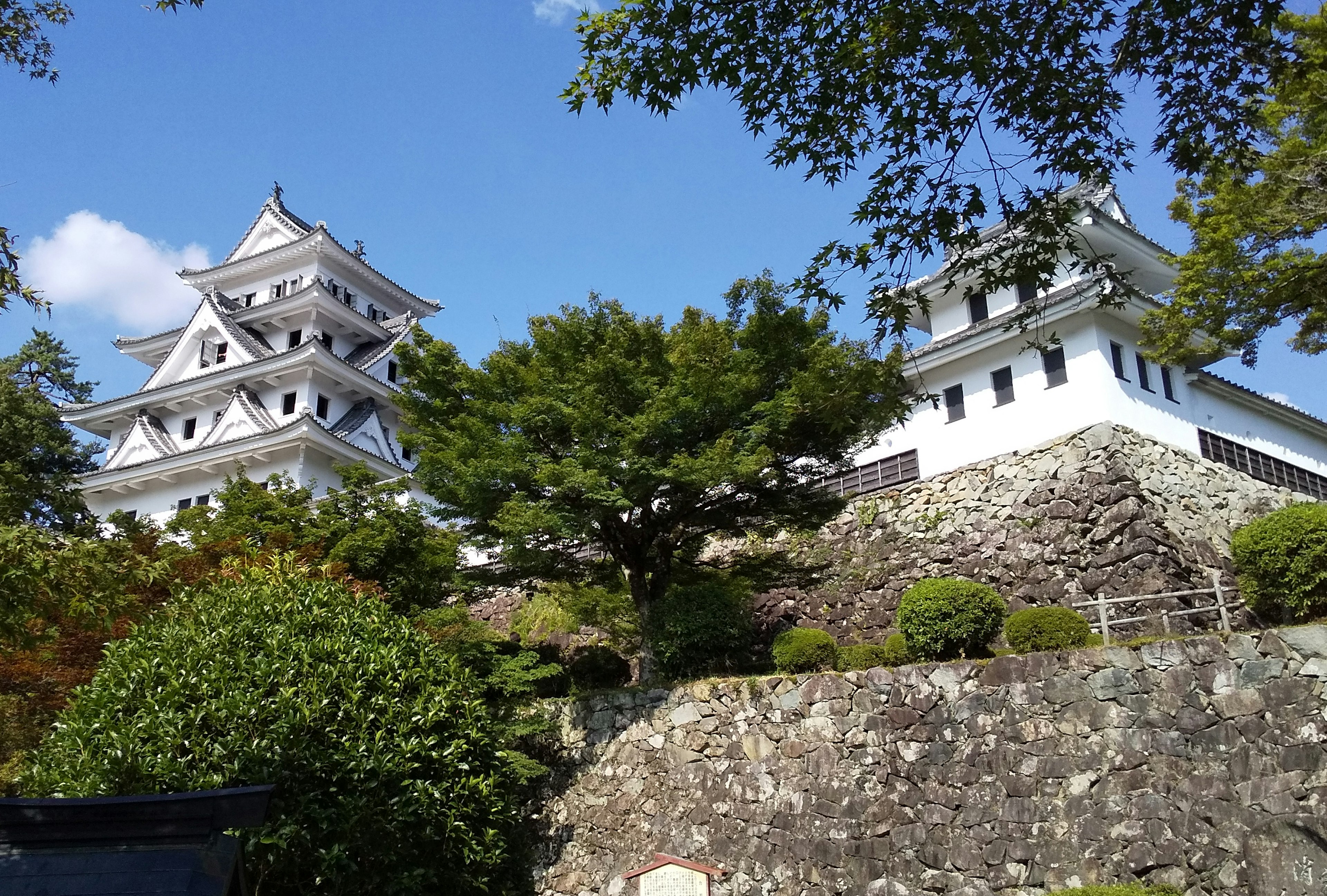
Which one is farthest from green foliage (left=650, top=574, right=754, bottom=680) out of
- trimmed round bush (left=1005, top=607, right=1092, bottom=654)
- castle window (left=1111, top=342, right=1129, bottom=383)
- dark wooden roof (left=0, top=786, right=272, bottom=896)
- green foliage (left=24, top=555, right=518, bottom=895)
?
dark wooden roof (left=0, top=786, right=272, bottom=896)

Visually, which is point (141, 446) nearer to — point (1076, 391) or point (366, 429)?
point (366, 429)

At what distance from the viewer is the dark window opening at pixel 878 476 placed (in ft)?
68.6

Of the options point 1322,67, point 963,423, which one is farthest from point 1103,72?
point 963,423

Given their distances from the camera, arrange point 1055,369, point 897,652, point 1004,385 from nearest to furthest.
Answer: point 897,652
point 1055,369
point 1004,385

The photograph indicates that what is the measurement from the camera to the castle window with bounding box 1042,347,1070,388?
61.4 ft

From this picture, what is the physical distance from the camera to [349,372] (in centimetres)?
3075

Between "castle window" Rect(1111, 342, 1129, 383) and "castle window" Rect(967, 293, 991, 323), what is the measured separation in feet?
9.74

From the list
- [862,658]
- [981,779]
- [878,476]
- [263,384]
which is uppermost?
[263,384]

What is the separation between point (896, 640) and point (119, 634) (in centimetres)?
1156

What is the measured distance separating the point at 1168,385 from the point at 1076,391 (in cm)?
257

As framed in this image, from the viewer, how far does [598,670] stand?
1819 centimetres

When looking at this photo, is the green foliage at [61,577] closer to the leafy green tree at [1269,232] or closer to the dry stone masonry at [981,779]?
the dry stone masonry at [981,779]

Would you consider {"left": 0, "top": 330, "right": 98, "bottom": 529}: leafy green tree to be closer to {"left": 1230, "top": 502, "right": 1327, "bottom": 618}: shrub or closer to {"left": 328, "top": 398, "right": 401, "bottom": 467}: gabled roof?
{"left": 328, "top": 398, "right": 401, "bottom": 467}: gabled roof

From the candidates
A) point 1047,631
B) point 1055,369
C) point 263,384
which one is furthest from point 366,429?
point 1047,631
